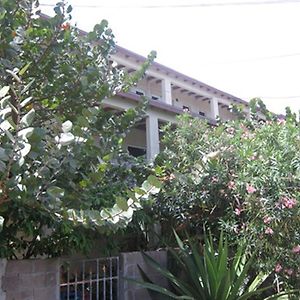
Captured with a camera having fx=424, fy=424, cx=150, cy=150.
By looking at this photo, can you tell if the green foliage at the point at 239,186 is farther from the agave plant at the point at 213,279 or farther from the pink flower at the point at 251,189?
the agave plant at the point at 213,279

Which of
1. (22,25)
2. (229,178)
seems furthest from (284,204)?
(22,25)

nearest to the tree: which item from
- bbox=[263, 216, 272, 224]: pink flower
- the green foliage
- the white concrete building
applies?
the green foliage

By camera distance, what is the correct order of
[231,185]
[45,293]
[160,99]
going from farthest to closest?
[160,99], [231,185], [45,293]

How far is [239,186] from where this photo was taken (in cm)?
582

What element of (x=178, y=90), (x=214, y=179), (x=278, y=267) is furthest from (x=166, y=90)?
(x=278, y=267)

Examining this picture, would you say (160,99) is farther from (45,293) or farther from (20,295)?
(20,295)

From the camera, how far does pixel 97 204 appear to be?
4.52 metres

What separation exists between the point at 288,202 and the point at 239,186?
734 mm

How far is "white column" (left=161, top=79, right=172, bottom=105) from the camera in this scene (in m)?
16.3

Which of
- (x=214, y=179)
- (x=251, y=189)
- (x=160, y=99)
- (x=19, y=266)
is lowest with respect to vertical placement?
(x=19, y=266)

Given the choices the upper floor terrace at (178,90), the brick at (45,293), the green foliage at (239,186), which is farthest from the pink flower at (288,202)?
the upper floor terrace at (178,90)

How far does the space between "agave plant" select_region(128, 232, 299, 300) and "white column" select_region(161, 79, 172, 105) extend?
35.7ft

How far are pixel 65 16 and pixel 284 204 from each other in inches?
136

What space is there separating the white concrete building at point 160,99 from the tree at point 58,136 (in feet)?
13.4
